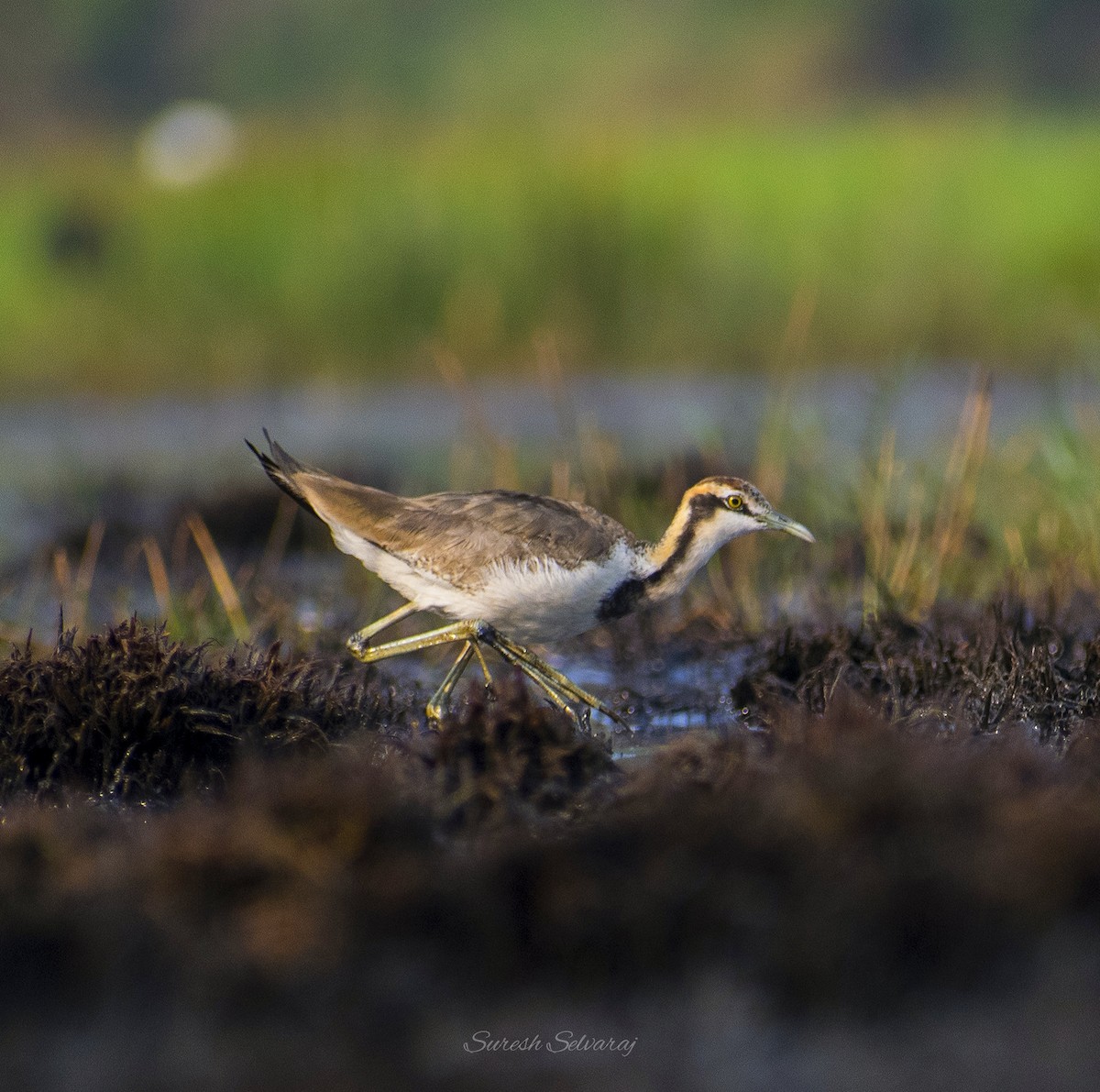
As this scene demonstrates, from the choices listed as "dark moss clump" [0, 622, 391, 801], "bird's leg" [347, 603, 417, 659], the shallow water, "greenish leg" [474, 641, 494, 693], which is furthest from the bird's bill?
A: the shallow water

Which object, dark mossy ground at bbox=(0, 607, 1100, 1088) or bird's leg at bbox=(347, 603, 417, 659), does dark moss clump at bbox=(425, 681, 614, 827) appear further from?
bird's leg at bbox=(347, 603, 417, 659)

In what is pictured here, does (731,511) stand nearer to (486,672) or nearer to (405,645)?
(486,672)

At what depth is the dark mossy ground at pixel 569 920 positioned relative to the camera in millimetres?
3314

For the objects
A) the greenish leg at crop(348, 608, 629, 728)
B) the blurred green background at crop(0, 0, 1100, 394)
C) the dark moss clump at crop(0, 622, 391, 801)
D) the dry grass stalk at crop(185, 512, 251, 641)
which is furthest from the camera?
the blurred green background at crop(0, 0, 1100, 394)

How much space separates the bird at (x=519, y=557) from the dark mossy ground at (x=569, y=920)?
1.18 m

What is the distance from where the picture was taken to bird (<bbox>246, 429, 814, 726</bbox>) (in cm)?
572

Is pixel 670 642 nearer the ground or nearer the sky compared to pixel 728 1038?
nearer the ground

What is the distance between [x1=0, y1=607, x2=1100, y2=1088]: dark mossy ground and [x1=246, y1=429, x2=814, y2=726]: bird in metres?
1.18

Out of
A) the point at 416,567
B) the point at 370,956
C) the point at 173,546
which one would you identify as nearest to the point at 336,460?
the point at 173,546

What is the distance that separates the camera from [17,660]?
5.20 metres

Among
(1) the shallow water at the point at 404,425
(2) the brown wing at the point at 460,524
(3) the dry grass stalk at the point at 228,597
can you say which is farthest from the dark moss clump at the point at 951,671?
(1) the shallow water at the point at 404,425

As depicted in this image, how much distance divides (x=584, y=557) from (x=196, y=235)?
33.8ft

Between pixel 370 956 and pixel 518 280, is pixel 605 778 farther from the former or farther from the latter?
pixel 518 280

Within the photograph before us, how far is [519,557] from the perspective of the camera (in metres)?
5.73
